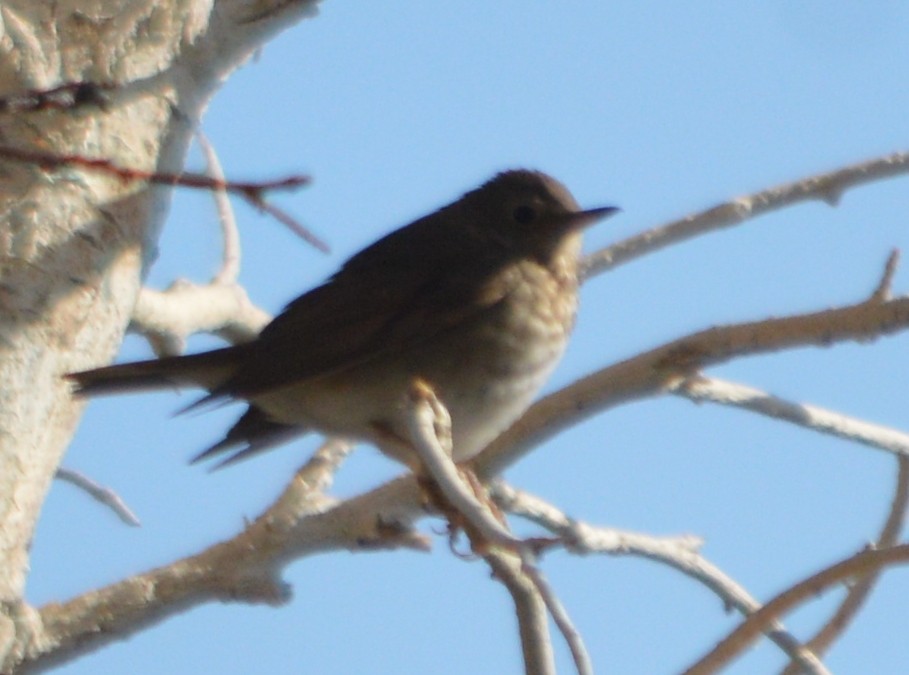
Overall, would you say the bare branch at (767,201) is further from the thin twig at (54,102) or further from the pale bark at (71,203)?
the thin twig at (54,102)

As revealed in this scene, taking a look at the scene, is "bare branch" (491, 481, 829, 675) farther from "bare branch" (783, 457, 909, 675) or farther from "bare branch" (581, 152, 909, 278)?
"bare branch" (581, 152, 909, 278)

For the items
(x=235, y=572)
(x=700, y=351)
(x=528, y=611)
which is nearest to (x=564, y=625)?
(x=528, y=611)

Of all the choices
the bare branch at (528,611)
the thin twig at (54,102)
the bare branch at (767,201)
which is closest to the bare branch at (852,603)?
the bare branch at (767,201)

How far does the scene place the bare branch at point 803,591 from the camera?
7.98ft

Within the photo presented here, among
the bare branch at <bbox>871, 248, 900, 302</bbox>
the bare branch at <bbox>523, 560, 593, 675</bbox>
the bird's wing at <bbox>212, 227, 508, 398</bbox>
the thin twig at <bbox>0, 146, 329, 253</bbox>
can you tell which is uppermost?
the bird's wing at <bbox>212, 227, 508, 398</bbox>

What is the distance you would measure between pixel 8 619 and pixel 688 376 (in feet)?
4.78

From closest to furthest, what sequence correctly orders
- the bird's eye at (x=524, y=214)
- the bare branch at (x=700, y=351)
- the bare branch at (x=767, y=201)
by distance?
the bare branch at (x=700, y=351)
the bare branch at (x=767, y=201)
the bird's eye at (x=524, y=214)

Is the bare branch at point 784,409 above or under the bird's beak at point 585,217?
under

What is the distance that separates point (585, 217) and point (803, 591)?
2.03 metres

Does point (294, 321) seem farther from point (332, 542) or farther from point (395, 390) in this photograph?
point (332, 542)

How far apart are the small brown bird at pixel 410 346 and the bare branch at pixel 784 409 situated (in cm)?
93

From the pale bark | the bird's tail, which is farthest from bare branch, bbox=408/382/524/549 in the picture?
the bird's tail

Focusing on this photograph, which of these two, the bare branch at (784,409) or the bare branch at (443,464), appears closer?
the bare branch at (443,464)

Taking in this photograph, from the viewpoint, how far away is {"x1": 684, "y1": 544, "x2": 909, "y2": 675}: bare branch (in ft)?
7.98
